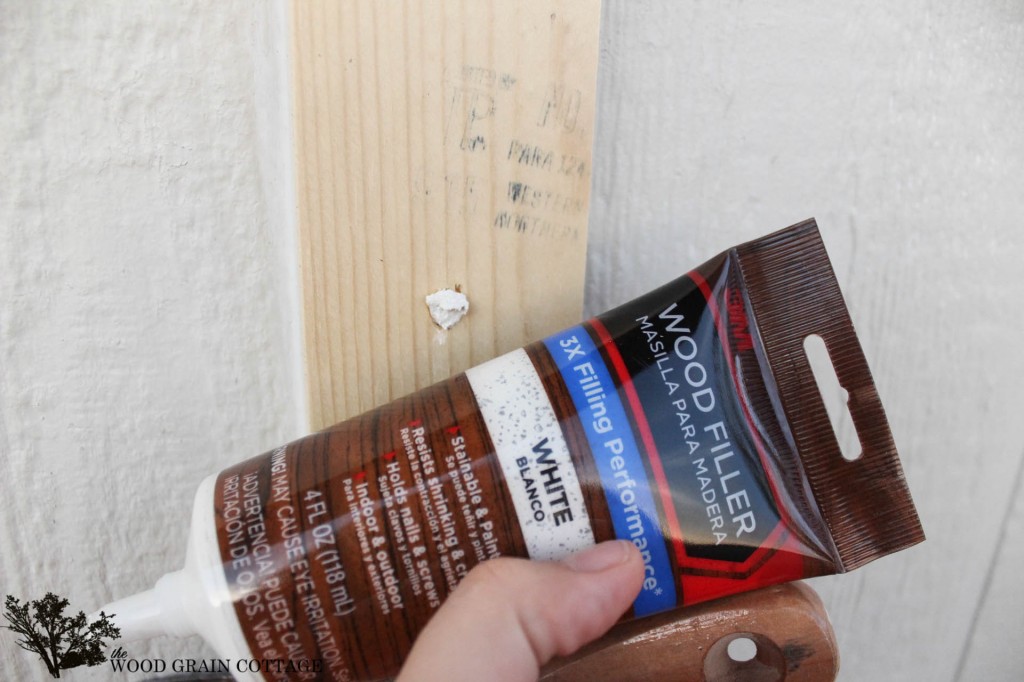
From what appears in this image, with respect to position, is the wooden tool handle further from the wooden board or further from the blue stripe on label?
the wooden board

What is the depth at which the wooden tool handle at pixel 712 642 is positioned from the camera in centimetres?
32

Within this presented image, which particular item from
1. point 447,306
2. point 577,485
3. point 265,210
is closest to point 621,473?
point 577,485

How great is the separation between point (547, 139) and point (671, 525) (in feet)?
0.61

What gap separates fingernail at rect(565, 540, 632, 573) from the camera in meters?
0.28

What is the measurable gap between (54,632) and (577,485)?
0.33 metres

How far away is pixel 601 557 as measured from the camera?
0.28 meters

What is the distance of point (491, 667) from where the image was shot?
0.27 meters

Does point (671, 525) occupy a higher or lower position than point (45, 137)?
lower

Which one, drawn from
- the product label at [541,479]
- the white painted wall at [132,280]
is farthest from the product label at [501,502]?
the white painted wall at [132,280]

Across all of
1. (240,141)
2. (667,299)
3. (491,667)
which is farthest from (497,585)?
(240,141)

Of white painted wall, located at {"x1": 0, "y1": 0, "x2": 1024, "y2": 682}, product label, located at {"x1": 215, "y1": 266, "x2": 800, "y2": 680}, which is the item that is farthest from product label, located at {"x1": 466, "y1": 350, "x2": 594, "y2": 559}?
white painted wall, located at {"x1": 0, "y1": 0, "x2": 1024, "y2": 682}

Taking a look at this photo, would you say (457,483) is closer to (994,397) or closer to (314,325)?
(314,325)

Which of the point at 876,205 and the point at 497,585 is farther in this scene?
the point at 876,205

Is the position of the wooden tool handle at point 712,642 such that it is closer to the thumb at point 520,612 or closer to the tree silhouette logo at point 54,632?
the thumb at point 520,612
